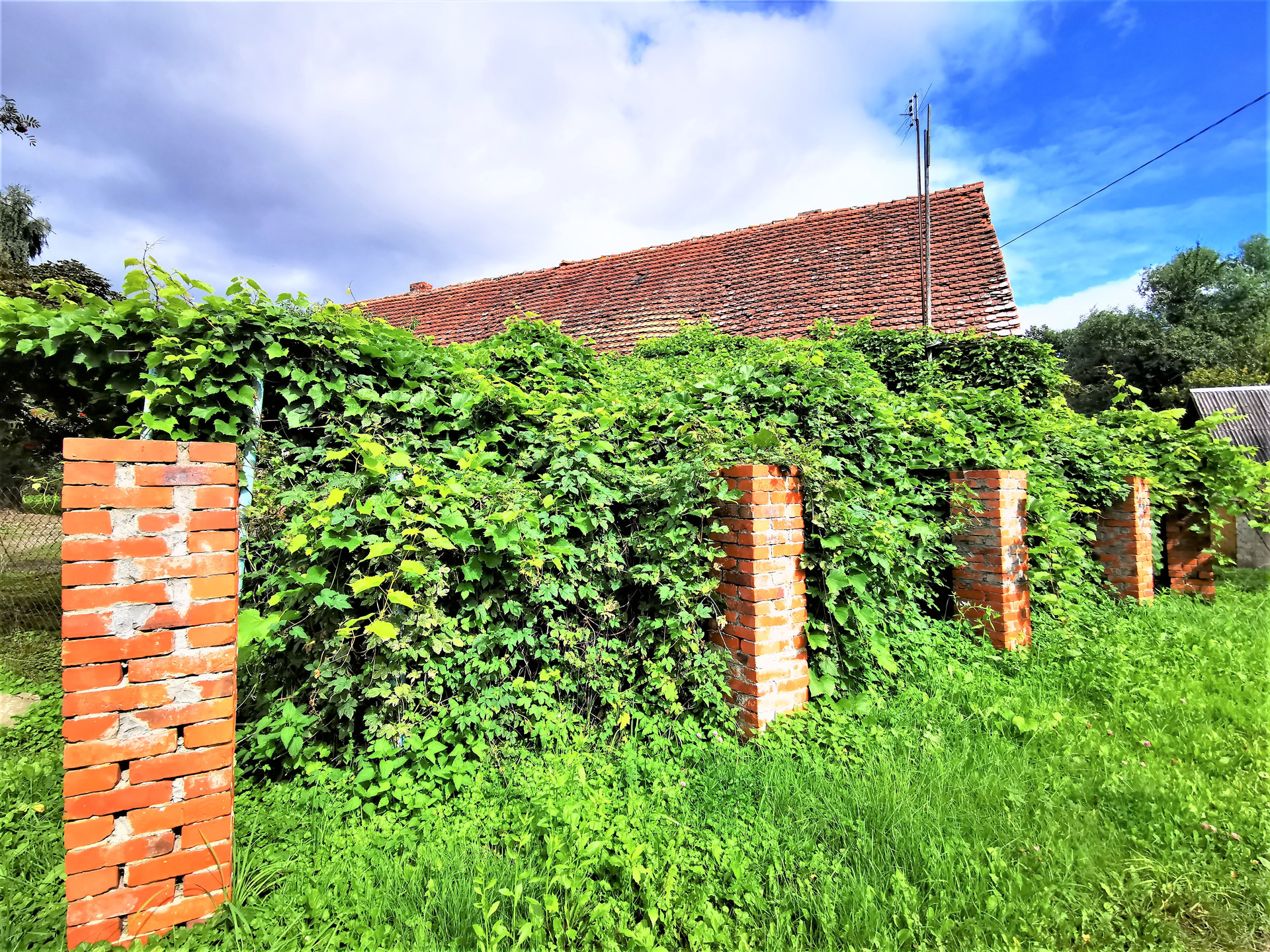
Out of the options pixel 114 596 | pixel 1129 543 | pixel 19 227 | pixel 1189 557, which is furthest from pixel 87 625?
pixel 19 227

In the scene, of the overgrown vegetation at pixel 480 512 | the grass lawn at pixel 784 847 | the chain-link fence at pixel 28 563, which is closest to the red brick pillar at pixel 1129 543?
the overgrown vegetation at pixel 480 512

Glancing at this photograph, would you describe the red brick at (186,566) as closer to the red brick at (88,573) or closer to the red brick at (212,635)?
the red brick at (88,573)

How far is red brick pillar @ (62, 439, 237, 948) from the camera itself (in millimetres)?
1677

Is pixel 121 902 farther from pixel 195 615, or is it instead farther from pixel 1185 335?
pixel 1185 335

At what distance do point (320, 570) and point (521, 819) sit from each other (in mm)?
1468

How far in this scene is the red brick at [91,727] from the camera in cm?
166

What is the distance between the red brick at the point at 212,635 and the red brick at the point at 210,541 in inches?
10.9

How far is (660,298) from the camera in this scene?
10414mm

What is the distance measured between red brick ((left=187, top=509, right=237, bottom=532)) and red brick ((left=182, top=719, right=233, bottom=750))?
70 centimetres

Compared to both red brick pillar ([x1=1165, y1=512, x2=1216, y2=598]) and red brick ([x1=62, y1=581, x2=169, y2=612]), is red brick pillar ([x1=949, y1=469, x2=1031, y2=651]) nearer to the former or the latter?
red brick pillar ([x1=1165, y1=512, x2=1216, y2=598])

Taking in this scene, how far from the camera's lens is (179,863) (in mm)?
1803

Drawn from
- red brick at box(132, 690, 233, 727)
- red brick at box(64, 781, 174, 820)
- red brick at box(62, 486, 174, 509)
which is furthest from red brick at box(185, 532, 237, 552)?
red brick at box(64, 781, 174, 820)

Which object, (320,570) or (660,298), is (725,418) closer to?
(320,570)

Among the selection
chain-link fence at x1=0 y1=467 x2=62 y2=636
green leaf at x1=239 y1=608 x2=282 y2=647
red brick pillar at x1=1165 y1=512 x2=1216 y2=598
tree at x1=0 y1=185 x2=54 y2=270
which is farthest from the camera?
tree at x1=0 y1=185 x2=54 y2=270
